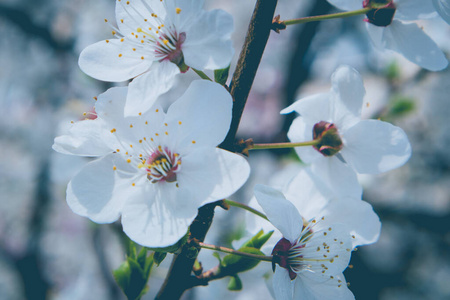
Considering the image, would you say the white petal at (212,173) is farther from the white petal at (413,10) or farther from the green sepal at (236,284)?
the white petal at (413,10)

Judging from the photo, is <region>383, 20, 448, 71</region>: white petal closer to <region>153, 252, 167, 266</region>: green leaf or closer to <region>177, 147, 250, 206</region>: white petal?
<region>177, 147, 250, 206</region>: white petal

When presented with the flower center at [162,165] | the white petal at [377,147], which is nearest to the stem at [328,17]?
the white petal at [377,147]

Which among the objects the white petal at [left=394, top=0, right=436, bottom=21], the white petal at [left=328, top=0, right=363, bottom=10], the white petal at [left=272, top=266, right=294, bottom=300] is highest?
the white petal at [left=328, top=0, right=363, bottom=10]

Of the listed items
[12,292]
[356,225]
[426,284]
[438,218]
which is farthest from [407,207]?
[12,292]

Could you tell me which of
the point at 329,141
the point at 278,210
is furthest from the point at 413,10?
the point at 278,210

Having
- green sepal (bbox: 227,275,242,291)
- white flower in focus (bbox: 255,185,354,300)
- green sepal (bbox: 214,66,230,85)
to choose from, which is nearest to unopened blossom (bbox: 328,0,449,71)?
green sepal (bbox: 214,66,230,85)

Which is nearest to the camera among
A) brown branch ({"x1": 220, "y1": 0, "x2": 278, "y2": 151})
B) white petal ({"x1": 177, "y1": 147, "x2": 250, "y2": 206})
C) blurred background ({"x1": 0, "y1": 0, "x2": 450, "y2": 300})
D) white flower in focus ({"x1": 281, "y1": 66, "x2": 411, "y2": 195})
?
white petal ({"x1": 177, "y1": 147, "x2": 250, "y2": 206})

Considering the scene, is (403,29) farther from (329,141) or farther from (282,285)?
(282,285)
